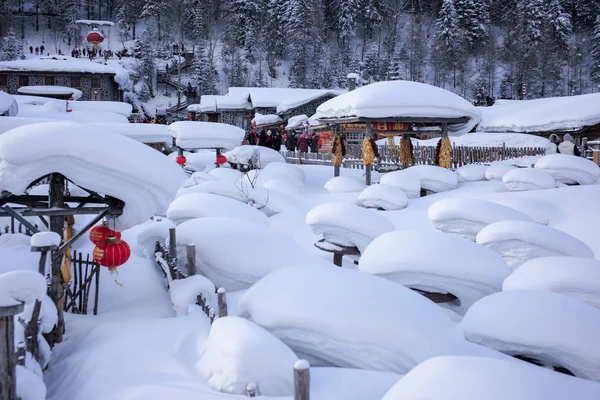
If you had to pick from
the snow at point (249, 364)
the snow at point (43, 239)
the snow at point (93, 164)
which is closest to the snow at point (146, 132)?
the snow at point (43, 239)

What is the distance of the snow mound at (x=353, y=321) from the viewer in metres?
4.32

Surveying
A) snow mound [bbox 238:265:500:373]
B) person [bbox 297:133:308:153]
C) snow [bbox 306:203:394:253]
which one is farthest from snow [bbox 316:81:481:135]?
snow mound [bbox 238:265:500:373]

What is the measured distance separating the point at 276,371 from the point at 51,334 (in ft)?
9.83

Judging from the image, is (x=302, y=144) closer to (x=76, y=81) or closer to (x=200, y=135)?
(x=200, y=135)

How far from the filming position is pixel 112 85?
36062mm

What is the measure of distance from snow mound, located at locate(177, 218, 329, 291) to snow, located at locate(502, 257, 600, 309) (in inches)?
106

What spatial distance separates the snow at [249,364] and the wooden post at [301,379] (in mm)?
891

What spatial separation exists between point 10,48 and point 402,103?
43917 mm

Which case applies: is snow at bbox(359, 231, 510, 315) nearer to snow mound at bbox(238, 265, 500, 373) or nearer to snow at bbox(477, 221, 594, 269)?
snow at bbox(477, 221, 594, 269)

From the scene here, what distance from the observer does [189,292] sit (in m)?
5.92

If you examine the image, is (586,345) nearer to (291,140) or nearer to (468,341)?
(468,341)

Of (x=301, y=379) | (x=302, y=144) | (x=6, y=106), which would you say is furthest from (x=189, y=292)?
(x=302, y=144)

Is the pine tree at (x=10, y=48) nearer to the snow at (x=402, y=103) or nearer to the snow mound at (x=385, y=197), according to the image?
the snow at (x=402, y=103)

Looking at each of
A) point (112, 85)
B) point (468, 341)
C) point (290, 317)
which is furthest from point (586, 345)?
point (112, 85)
